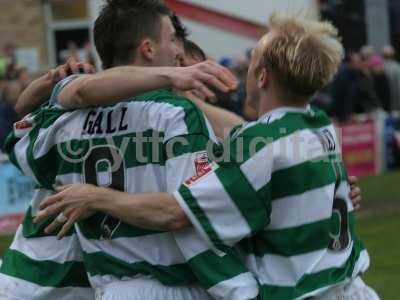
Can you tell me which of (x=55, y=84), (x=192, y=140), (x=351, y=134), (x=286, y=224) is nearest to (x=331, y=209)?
(x=286, y=224)

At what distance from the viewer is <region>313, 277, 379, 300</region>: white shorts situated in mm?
3457

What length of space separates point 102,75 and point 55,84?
0.63 metres

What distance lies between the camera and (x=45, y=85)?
4145 mm

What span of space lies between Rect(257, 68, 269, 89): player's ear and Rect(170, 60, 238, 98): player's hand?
0.65 feet

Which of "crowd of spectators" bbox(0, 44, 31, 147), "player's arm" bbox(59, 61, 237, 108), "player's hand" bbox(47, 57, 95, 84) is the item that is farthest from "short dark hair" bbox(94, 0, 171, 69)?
"crowd of spectators" bbox(0, 44, 31, 147)

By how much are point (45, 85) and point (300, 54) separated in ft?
4.13

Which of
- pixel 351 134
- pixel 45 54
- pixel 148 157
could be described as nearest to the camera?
pixel 148 157

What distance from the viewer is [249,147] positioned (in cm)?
335

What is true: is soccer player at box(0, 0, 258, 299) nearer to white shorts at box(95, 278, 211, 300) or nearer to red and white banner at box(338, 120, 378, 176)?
white shorts at box(95, 278, 211, 300)

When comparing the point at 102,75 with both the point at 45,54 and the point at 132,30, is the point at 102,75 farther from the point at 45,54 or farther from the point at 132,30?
the point at 45,54

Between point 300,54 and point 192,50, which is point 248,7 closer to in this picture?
point 192,50

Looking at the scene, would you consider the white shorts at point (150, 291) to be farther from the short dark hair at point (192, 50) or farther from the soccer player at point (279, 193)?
the short dark hair at point (192, 50)

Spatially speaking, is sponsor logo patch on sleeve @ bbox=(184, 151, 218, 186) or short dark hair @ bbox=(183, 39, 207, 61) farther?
short dark hair @ bbox=(183, 39, 207, 61)

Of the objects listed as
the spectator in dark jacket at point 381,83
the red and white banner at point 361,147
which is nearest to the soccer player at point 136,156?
the red and white banner at point 361,147
